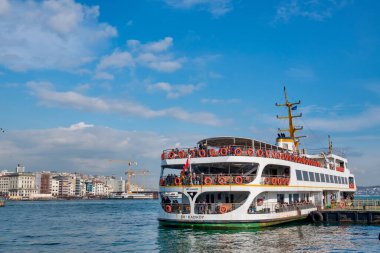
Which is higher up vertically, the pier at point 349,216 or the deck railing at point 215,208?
the deck railing at point 215,208

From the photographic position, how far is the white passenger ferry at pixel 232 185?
30.6 meters

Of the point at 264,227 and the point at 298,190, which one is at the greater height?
the point at 298,190

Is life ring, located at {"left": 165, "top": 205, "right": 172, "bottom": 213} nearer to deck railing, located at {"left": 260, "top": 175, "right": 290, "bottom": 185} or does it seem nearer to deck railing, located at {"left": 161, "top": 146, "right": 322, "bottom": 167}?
deck railing, located at {"left": 161, "top": 146, "right": 322, "bottom": 167}

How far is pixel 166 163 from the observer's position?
3425 cm

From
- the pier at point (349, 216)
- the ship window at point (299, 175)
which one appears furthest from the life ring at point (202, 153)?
the pier at point (349, 216)

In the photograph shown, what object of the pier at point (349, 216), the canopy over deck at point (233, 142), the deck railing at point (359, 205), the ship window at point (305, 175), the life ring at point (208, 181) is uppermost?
the canopy over deck at point (233, 142)

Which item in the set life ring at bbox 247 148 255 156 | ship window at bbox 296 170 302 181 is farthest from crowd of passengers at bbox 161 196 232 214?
ship window at bbox 296 170 302 181

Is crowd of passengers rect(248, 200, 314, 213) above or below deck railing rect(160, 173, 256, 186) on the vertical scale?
below

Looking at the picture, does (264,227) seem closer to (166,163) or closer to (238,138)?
(238,138)

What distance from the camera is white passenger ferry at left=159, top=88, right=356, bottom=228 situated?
100ft

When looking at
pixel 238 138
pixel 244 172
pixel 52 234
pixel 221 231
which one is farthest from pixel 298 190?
pixel 52 234

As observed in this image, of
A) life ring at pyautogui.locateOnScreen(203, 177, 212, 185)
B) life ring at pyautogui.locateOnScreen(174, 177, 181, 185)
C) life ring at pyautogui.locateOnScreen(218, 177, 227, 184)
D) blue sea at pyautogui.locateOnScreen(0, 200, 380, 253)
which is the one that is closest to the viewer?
blue sea at pyautogui.locateOnScreen(0, 200, 380, 253)

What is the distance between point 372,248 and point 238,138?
42.4 ft

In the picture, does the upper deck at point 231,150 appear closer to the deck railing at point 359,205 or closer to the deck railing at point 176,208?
the deck railing at point 176,208
